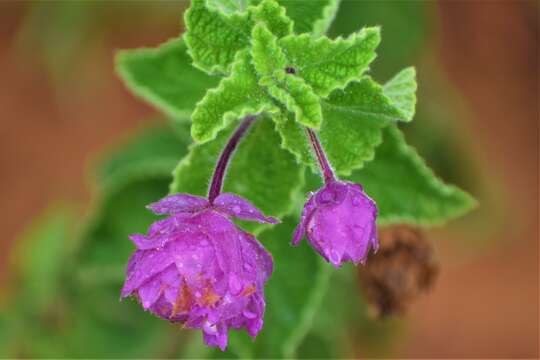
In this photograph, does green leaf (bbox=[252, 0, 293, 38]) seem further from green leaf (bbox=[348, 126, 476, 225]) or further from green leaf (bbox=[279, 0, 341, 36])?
green leaf (bbox=[348, 126, 476, 225])

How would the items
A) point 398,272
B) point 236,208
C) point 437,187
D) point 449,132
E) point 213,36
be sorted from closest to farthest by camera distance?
point 236,208, point 213,36, point 437,187, point 398,272, point 449,132

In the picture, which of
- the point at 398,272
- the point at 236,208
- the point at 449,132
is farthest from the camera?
the point at 449,132

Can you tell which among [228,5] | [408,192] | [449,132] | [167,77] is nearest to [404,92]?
[228,5]

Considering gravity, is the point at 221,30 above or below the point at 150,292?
above

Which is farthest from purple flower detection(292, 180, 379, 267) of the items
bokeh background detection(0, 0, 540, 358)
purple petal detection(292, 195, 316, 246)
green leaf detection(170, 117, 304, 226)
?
bokeh background detection(0, 0, 540, 358)

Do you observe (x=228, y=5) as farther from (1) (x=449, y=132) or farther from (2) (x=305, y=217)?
(1) (x=449, y=132)
